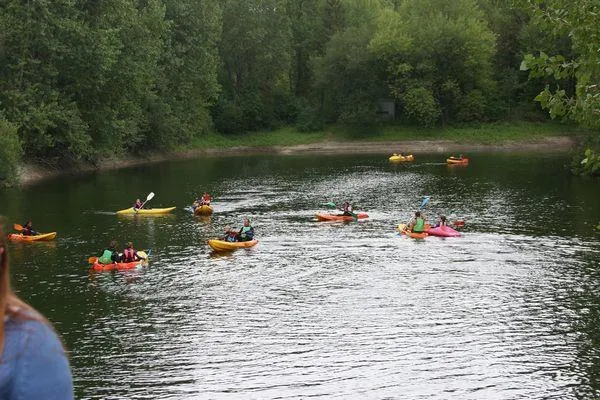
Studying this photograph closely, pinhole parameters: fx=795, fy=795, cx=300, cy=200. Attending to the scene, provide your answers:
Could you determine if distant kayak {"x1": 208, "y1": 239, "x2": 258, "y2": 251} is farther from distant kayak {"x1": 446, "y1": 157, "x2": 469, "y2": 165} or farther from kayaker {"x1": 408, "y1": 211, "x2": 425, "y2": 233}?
distant kayak {"x1": 446, "y1": 157, "x2": 469, "y2": 165}

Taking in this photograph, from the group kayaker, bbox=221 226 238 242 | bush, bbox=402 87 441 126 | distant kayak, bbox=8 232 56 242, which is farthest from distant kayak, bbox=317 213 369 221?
bush, bbox=402 87 441 126

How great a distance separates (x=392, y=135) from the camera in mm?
96688

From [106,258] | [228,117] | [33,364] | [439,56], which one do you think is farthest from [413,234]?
[439,56]

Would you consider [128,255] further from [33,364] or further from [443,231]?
[33,364]

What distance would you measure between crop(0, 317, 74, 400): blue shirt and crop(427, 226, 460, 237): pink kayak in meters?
36.5

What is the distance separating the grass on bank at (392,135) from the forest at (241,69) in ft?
4.89

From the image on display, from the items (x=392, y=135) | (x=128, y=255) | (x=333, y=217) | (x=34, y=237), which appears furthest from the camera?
(x=392, y=135)

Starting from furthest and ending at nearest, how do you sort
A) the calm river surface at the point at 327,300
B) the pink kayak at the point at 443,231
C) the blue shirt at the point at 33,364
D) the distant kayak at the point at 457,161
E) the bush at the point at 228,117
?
1. the bush at the point at 228,117
2. the distant kayak at the point at 457,161
3. the pink kayak at the point at 443,231
4. the calm river surface at the point at 327,300
5. the blue shirt at the point at 33,364

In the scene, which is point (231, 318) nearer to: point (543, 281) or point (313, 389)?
point (313, 389)

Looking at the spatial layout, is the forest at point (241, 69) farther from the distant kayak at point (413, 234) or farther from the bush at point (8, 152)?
the distant kayak at point (413, 234)

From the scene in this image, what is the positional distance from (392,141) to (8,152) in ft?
169

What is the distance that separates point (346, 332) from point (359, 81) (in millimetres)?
76422

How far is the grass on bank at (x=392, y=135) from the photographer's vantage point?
93.3 m

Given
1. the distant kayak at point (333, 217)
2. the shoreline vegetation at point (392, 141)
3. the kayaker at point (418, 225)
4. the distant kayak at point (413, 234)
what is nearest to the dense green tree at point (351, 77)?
the shoreline vegetation at point (392, 141)
